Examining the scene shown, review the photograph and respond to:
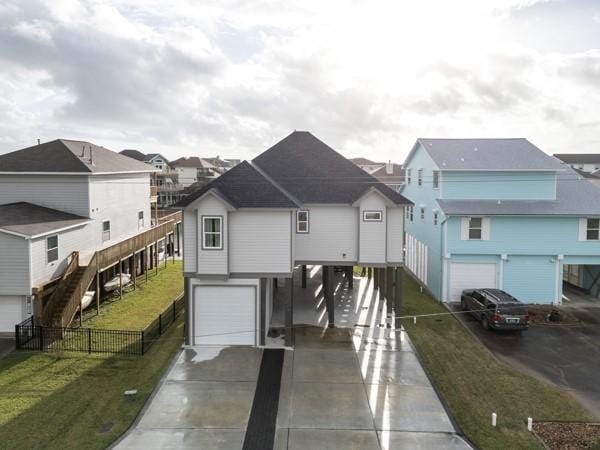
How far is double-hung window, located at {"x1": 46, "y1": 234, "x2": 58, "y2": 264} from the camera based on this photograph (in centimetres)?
2162

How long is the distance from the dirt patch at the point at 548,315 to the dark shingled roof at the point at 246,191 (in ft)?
47.2

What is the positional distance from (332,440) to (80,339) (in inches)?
501

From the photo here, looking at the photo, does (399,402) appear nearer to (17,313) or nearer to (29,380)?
(29,380)

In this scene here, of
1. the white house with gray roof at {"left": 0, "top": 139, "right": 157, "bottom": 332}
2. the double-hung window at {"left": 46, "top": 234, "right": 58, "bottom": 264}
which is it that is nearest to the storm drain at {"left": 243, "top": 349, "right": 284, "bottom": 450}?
the white house with gray roof at {"left": 0, "top": 139, "right": 157, "bottom": 332}

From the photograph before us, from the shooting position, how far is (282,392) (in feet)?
50.9

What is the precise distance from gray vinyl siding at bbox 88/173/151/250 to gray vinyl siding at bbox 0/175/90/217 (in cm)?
62

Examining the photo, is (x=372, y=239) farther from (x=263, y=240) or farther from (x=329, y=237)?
(x=263, y=240)

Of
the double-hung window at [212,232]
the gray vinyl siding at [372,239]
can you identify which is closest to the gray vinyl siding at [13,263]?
the double-hung window at [212,232]

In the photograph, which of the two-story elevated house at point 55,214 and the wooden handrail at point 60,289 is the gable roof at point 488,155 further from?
the wooden handrail at point 60,289

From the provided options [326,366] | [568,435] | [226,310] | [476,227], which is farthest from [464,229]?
[568,435]

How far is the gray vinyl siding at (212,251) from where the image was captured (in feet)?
63.9

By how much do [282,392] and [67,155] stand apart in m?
19.9

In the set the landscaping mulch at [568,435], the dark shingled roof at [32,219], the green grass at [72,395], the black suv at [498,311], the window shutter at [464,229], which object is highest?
the dark shingled roof at [32,219]

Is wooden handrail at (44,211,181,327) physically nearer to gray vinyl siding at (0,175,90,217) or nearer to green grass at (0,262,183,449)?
green grass at (0,262,183,449)
